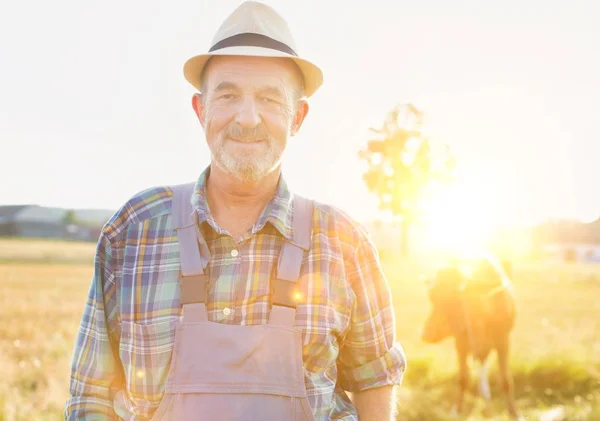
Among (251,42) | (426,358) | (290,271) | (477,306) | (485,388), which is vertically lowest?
(485,388)

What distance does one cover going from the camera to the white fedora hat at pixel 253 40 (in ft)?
7.71

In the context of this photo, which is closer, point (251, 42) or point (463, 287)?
point (251, 42)

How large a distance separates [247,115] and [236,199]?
35 centimetres

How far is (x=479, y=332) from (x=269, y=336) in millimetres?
6588

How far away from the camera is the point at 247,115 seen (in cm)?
229

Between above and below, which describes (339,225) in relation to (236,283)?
above

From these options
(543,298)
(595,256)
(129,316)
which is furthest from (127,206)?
(595,256)

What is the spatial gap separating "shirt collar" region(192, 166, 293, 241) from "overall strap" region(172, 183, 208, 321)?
0.04 meters

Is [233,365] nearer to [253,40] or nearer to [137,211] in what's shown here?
[137,211]

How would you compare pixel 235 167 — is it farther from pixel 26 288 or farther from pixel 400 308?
pixel 26 288

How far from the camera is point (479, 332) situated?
26.8ft

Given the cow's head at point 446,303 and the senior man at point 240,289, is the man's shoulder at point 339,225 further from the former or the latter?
the cow's head at point 446,303

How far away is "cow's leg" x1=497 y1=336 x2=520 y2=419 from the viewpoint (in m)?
7.41

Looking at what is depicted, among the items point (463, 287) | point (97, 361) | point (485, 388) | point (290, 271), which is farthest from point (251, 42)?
point (485, 388)
